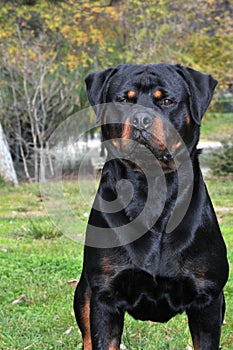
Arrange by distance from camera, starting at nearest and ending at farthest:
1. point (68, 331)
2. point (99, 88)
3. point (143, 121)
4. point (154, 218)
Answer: point (143, 121)
point (154, 218)
point (99, 88)
point (68, 331)

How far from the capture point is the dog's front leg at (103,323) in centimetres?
294

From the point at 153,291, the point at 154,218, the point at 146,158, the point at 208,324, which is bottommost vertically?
the point at 208,324

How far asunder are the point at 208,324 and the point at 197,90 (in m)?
1.12

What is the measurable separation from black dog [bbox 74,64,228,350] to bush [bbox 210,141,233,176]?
1003cm

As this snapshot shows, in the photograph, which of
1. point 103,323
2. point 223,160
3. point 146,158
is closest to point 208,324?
point 103,323

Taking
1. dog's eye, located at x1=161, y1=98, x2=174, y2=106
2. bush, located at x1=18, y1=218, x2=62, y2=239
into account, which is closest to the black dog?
dog's eye, located at x1=161, y1=98, x2=174, y2=106

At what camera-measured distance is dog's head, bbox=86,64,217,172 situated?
9.46 feet

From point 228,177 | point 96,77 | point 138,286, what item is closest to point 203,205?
point 138,286

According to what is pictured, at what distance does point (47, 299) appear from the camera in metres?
4.61

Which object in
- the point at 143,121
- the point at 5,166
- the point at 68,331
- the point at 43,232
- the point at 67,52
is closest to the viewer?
the point at 143,121

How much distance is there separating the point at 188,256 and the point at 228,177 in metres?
10.3

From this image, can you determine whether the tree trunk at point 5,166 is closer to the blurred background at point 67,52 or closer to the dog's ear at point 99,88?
the blurred background at point 67,52

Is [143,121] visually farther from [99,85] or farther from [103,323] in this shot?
[103,323]

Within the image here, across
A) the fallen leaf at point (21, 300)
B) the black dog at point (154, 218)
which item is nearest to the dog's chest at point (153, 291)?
the black dog at point (154, 218)
